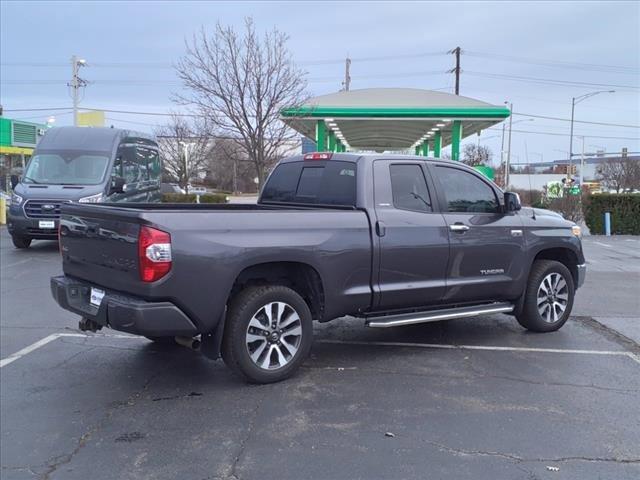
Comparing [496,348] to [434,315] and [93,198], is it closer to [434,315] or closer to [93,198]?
[434,315]

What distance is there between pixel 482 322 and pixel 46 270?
8.01 meters

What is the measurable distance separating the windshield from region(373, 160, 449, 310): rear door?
980 centimetres

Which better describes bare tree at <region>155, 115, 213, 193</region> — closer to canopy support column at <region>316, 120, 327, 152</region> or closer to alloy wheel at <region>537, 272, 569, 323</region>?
canopy support column at <region>316, 120, 327, 152</region>

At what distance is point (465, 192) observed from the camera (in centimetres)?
610

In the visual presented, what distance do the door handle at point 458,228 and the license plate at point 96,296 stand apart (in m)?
3.24

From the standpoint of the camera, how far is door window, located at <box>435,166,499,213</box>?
5.95 m

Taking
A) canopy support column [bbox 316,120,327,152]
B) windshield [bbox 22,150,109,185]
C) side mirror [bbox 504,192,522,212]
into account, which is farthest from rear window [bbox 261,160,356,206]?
canopy support column [bbox 316,120,327,152]

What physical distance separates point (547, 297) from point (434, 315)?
1.75 metres

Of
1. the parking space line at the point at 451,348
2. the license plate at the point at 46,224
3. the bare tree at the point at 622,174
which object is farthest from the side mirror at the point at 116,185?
the bare tree at the point at 622,174

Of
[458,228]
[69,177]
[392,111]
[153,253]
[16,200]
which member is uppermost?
[392,111]

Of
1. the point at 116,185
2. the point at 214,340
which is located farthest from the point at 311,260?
the point at 116,185

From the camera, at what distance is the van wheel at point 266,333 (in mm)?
4641

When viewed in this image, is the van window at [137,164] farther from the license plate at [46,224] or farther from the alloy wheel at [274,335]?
the alloy wheel at [274,335]

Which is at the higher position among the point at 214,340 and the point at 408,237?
the point at 408,237
